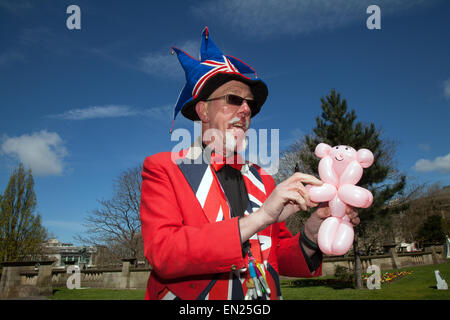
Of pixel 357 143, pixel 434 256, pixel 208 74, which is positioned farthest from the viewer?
pixel 434 256

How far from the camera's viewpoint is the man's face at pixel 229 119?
256 cm

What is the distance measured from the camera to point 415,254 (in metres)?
26.3

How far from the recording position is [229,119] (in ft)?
8.55

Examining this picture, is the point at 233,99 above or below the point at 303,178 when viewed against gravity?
above

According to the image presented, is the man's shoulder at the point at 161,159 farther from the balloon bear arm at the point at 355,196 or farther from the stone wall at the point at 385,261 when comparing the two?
the stone wall at the point at 385,261

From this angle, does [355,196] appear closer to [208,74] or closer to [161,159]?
[161,159]

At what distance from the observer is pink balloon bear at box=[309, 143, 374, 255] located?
2025 mm

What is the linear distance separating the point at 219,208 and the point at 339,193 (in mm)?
891

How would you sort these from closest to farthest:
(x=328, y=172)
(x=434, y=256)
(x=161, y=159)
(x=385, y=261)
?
(x=161, y=159)
(x=328, y=172)
(x=385, y=261)
(x=434, y=256)

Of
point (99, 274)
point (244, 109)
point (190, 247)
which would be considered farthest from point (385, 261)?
point (190, 247)

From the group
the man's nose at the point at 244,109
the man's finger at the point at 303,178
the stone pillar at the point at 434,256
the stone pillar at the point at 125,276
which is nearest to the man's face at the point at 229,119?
the man's nose at the point at 244,109

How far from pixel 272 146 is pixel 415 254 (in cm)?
2998
